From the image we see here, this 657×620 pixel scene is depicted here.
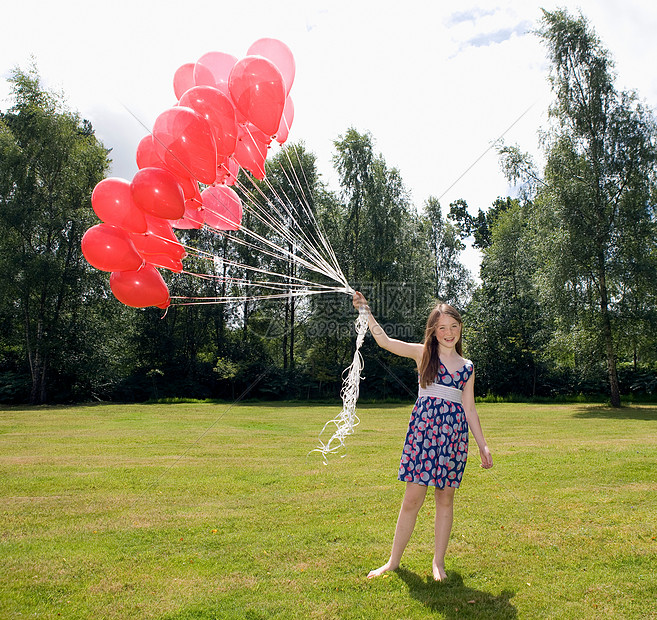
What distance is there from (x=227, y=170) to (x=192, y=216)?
512mm

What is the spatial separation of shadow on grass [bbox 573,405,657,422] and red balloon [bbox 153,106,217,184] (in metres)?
12.4

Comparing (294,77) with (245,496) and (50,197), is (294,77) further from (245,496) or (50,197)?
(50,197)

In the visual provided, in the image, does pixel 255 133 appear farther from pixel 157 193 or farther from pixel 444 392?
pixel 444 392

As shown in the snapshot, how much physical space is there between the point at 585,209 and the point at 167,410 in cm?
1433

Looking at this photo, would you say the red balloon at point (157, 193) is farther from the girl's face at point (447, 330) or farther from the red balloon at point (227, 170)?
the girl's face at point (447, 330)

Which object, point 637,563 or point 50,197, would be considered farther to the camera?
point 50,197

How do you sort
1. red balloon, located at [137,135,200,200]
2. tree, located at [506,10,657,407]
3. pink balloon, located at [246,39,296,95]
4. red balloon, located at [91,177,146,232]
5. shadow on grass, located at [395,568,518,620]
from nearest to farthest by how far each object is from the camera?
shadow on grass, located at [395,568,518,620]
red balloon, located at [91,177,146,232]
red balloon, located at [137,135,200,200]
pink balloon, located at [246,39,296,95]
tree, located at [506,10,657,407]

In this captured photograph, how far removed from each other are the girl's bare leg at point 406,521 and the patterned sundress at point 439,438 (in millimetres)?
69

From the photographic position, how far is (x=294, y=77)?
455 cm

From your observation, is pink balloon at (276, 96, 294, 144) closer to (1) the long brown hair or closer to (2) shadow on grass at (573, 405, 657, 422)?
(1) the long brown hair

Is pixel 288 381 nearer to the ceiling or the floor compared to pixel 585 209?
nearer to the floor

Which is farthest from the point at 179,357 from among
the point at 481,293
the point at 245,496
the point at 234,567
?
the point at 234,567

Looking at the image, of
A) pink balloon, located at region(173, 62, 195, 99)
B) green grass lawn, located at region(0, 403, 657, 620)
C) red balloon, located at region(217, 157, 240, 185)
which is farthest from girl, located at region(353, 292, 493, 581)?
pink balloon, located at region(173, 62, 195, 99)

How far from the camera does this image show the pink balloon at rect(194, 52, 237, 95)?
4.31 metres
